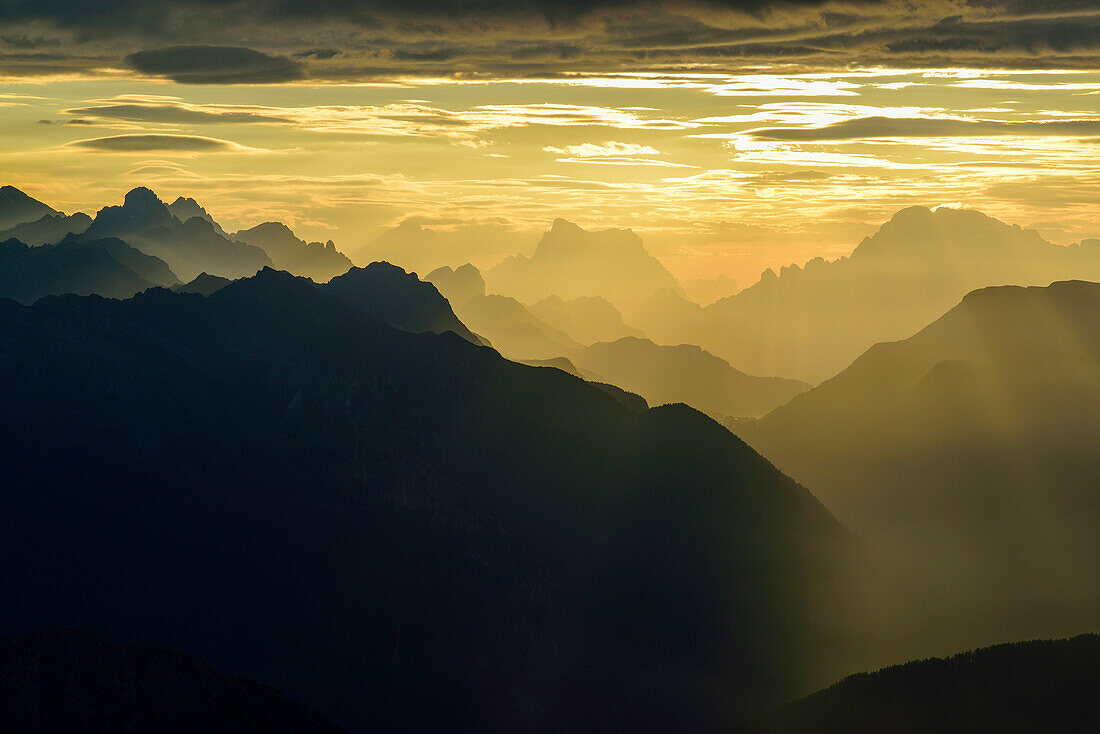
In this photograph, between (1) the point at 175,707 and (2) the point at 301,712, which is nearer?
(1) the point at 175,707

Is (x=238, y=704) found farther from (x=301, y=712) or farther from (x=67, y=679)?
(x=67, y=679)

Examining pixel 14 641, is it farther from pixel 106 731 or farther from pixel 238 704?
pixel 238 704

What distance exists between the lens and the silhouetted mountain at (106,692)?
163 metres

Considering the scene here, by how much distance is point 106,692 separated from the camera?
16738 centimetres

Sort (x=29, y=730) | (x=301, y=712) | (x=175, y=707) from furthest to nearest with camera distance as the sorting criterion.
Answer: (x=301, y=712), (x=175, y=707), (x=29, y=730)

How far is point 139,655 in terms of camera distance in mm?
174750

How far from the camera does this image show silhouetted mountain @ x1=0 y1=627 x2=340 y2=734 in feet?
534

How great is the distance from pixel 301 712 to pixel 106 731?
3976 cm

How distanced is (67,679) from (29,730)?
9587 mm

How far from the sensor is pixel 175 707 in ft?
563

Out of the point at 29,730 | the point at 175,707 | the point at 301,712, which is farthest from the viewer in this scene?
the point at 301,712

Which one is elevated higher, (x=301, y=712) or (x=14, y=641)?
(x=14, y=641)

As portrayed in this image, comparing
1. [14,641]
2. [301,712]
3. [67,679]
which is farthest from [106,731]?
[301,712]

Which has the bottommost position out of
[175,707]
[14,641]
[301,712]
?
[301,712]
